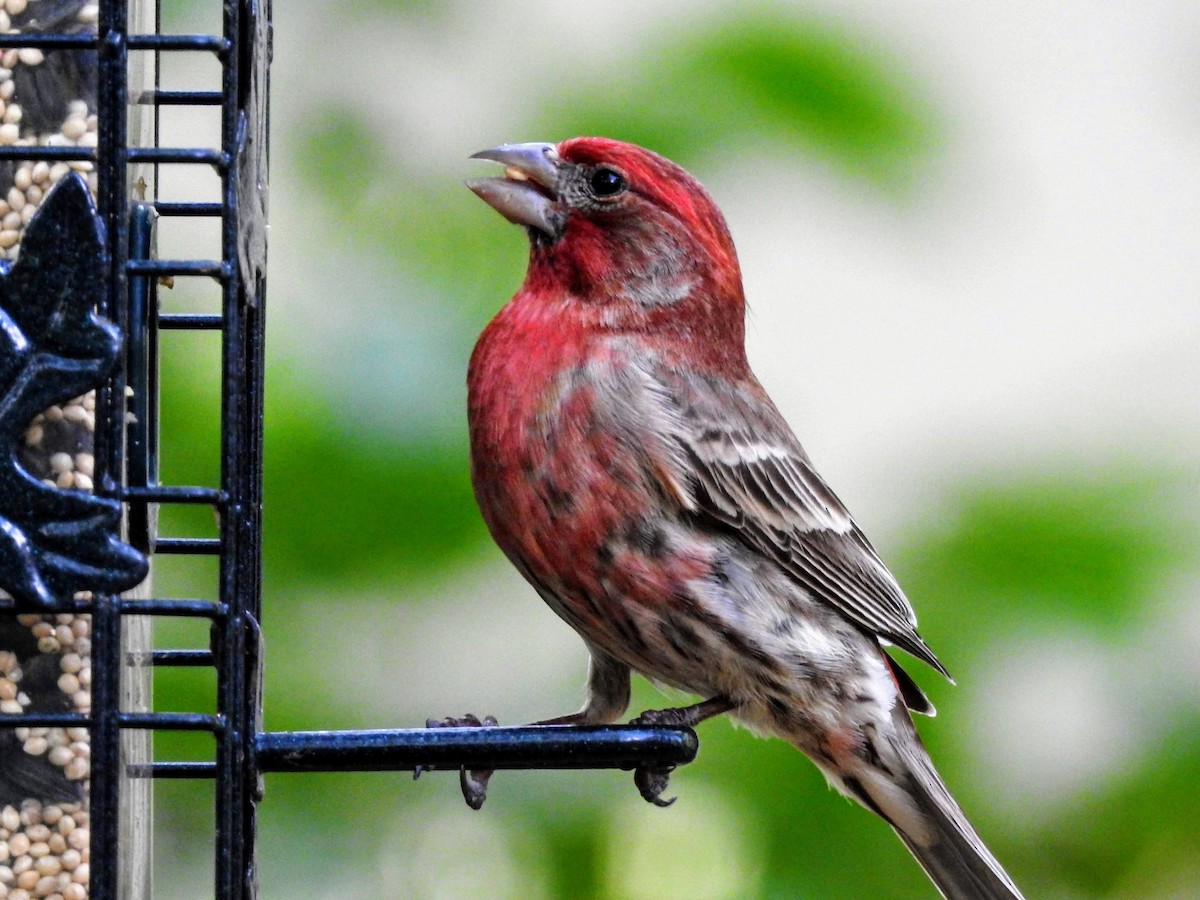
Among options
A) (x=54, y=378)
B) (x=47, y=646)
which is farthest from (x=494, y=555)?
(x=54, y=378)

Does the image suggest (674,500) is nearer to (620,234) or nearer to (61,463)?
(620,234)

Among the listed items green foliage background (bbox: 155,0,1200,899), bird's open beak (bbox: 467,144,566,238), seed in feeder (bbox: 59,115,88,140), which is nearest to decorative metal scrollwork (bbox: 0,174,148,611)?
seed in feeder (bbox: 59,115,88,140)

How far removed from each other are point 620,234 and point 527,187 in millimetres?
264

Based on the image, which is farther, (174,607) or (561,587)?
(561,587)

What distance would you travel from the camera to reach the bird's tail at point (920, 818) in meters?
4.27

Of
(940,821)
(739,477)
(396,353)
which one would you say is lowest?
(940,821)

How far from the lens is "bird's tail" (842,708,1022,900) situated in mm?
4273

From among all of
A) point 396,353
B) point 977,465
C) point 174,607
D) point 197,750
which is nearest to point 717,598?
point 977,465

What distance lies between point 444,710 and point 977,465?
1.47m

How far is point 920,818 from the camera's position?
14.3ft

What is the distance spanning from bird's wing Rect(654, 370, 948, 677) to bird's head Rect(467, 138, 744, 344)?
21 cm

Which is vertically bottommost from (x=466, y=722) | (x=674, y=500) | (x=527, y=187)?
(x=466, y=722)

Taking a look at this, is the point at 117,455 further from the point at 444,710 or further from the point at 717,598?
the point at 444,710

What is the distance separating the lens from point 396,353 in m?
3.74
